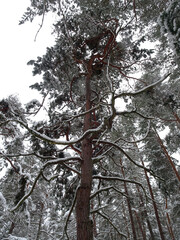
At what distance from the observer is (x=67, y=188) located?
4.96 metres

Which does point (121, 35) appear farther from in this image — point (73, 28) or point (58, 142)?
point (58, 142)

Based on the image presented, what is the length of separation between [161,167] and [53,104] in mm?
11449

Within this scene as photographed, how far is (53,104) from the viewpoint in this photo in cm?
602

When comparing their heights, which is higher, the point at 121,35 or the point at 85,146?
the point at 121,35

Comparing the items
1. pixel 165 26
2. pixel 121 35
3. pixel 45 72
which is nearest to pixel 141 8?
pixel 121 35

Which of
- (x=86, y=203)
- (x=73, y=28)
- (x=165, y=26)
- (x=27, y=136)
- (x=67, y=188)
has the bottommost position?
(x=86, y=203)

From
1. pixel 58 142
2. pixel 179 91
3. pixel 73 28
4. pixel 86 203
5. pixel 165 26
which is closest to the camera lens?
pixel 58 142

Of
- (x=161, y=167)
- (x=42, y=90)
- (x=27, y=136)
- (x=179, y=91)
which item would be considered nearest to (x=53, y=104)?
(x=42, y=90)

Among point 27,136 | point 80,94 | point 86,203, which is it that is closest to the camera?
point 86,203

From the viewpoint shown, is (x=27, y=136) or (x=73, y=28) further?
(x=73, y=28)

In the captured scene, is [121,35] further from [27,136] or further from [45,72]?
[27,136]

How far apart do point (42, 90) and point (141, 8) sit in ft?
16.1

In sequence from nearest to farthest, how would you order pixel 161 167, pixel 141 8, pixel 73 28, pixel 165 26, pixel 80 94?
pixel 165 26, pixel 73 28, pixel 141 8, pixel 80 94, pixel 161 167

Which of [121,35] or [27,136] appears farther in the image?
[121,35]
